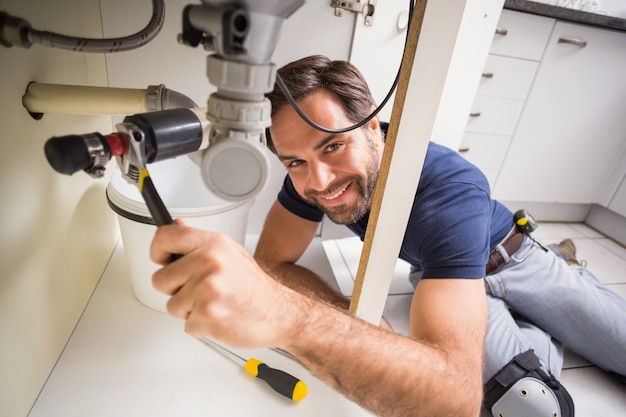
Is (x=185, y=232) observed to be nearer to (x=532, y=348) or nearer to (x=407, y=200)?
(x=407, y=200)

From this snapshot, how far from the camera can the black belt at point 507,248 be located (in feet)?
3.42

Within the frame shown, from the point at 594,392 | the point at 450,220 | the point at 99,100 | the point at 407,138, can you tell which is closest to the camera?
the point at 407,138

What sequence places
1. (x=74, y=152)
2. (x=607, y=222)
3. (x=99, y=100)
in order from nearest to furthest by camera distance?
1. (x=74, y=152)
2. (x=99, y=100)
3. (x=607, y=222)

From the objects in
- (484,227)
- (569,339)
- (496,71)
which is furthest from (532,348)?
(496,71)

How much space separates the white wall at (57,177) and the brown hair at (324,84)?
161mm

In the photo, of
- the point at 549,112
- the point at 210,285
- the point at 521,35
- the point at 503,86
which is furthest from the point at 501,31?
the point at 210,285

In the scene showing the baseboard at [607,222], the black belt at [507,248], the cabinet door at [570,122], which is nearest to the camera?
the black belt at [507,248]

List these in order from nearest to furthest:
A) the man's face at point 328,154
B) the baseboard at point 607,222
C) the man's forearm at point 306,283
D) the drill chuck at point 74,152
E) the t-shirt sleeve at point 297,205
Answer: the drill chuck at point 74,152 → the man's face at point 328,154 → the man's forearm at point 306,283 → the t-shirt sleeve at point 297,205 → the baseboard at point 607,222

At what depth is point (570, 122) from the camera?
174 cm

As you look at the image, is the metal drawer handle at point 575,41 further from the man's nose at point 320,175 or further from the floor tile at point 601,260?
the man's nose at point 320,175

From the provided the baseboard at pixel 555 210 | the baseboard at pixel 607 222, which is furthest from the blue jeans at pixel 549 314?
the baseboard at pixel 607 222

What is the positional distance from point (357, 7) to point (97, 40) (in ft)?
2.10

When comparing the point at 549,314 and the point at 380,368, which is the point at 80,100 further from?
the point at 549,314

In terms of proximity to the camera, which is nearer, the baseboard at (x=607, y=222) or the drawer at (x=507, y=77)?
the drawer at (x=507, y=77)
